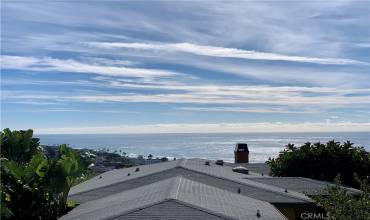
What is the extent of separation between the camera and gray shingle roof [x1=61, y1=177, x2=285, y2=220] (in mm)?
17141

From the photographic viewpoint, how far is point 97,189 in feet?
85.4

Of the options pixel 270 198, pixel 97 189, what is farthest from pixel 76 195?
pixel 270 198

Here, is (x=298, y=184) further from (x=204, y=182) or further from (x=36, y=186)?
(x=36, y=186)

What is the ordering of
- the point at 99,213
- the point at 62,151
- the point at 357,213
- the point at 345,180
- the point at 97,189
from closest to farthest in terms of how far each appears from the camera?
the point at 357,213 < the point at 99,213 < the point at 97,189 < the point at 62,151 < the point at 345,180

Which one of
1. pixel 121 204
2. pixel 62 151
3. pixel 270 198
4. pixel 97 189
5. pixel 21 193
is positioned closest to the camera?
pixel 121 204

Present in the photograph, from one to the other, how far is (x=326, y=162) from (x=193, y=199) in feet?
76.0

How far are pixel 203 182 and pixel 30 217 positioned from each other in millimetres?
8790

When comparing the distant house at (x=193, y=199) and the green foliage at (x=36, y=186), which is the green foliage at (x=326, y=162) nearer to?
the distant house at (x=193, y=199)

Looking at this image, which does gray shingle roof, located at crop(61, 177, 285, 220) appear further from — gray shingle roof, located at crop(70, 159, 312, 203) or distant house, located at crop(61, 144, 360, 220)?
gray shingle roof, located at crop(70, 159, 312, 203)

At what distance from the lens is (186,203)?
17.4 metres

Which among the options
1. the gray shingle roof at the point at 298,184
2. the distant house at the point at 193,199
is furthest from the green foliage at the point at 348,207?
the gray shingle roof at the point at 298,184

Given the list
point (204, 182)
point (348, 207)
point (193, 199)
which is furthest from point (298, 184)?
point (348, 207)

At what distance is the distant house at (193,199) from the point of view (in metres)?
16.9

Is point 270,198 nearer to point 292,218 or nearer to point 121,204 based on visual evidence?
point 292,218
